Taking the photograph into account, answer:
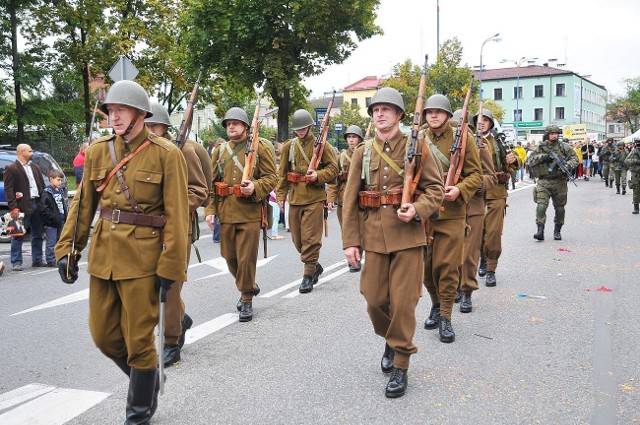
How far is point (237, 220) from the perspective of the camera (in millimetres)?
6691

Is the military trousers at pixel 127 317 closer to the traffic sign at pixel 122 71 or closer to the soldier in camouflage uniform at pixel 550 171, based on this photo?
the traffic sign at pixel 122 71

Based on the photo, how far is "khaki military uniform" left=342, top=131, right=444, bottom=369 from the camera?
4.62 m

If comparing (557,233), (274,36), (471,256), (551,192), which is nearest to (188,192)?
(471,256)

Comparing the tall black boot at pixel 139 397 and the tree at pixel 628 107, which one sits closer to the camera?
the tall black boot at pixel 139 397

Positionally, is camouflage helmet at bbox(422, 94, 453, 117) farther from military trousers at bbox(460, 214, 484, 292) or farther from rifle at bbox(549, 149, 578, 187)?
rifle at bbox(549, 149, 578, 187)

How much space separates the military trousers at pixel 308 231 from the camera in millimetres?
8273

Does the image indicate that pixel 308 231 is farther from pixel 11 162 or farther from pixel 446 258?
pixel 11 162

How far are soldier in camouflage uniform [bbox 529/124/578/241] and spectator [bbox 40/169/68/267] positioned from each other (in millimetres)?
8651

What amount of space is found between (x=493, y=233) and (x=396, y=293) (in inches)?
164

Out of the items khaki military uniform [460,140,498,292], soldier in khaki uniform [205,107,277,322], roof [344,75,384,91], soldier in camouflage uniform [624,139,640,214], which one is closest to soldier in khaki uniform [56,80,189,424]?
soldier in khaki uniform [205,107,277,322]

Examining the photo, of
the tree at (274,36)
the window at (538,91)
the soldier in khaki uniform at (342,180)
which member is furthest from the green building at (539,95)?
the soldier in khaki uniform at (342,180)

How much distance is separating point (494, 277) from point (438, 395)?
168 inches

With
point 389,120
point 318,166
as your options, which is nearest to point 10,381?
Answer: point 389,120

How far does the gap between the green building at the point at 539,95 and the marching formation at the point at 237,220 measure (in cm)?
8464
